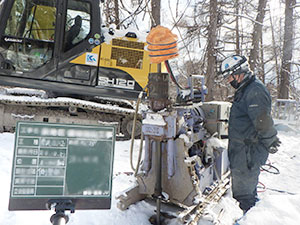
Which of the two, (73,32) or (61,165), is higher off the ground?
(73,32)

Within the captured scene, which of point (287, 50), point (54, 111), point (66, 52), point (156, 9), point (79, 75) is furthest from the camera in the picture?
point (287, 50)

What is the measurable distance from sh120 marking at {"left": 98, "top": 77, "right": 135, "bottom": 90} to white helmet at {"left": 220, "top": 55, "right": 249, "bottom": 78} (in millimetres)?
2844

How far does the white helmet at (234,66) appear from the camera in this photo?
10.9 feet

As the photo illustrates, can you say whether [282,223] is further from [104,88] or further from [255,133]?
[104,88]

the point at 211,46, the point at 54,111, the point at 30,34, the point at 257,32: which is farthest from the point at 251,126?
the point at 257,32

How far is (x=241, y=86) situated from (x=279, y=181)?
2.85 m

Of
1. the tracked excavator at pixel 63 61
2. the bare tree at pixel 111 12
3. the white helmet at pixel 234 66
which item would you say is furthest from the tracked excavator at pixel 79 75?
the bare tree at pixel 111 12

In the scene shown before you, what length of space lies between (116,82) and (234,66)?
3131 mm

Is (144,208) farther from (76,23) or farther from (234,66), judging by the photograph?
(76,23)

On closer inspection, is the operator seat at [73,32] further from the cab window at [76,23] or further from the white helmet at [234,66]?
the white helmet at [234,66]

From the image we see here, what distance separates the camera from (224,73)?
135 inches

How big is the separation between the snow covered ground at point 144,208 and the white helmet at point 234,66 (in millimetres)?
1516

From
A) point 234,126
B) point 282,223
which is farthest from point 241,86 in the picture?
point 282,223

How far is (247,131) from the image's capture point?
10.4 ft
